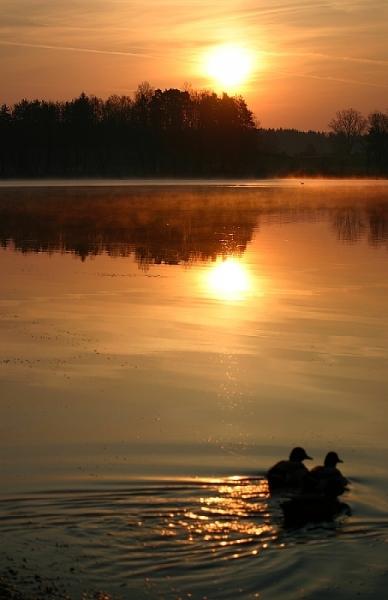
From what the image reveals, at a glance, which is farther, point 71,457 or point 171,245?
point 171,245

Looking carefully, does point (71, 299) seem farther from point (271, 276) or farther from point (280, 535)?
point (280, 535)

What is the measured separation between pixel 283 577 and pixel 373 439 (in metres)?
3.44

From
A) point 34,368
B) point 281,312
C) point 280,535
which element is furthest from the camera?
point 281,312

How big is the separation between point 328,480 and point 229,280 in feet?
44.8

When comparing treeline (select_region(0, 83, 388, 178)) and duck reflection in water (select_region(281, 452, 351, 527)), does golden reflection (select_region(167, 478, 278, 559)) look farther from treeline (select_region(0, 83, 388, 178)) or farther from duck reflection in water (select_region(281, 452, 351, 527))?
treeline (select_region(0, 83, 388, 178))

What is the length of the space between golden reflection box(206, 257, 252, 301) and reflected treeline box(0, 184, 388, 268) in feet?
5.91

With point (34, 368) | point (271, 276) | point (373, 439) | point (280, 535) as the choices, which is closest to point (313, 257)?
point (271, 276)

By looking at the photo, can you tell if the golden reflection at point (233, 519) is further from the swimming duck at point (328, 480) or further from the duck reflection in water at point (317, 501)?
the swimming duck at point (328, 480)

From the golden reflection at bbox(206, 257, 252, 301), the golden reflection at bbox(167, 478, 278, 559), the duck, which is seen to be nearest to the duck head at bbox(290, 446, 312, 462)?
the duck

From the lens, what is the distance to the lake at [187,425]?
7.26 meters

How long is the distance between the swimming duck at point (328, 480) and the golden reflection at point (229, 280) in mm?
10510

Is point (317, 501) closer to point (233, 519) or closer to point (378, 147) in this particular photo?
point (233, 519)

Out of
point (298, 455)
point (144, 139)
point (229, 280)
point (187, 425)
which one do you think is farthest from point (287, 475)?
point (144, 139)

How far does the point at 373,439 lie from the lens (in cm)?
1032
